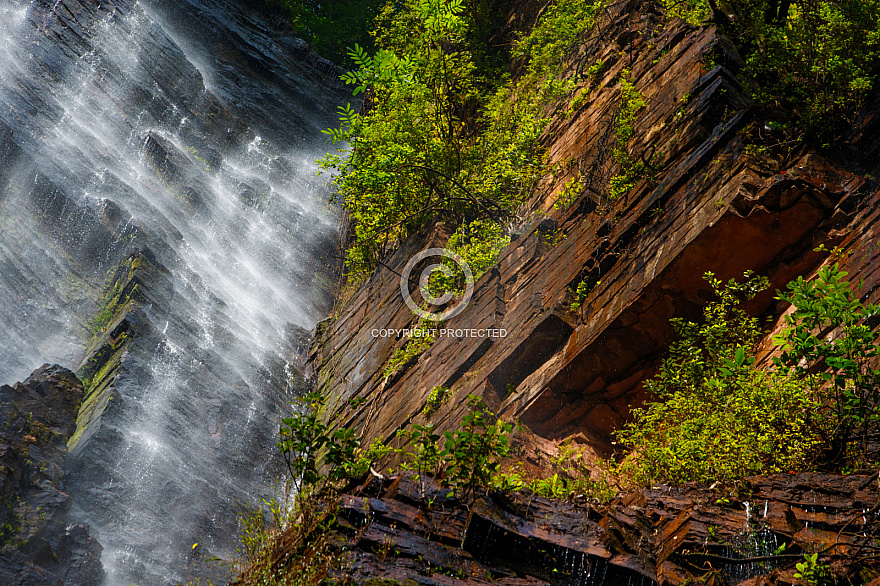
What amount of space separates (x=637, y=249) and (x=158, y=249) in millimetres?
13034

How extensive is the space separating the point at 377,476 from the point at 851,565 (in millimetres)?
3663

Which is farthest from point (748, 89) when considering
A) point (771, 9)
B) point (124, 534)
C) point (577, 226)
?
point (124, 534)

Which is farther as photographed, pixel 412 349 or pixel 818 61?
pixel 412 349

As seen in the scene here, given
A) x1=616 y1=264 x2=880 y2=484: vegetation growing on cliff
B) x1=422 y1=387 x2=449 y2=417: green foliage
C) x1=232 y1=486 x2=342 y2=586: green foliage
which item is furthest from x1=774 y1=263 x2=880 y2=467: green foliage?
x1=422 y1=387 x2=449 y2=417: green foliage

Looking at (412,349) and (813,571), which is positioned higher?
(412,349)

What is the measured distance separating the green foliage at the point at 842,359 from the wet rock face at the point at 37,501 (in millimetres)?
10339

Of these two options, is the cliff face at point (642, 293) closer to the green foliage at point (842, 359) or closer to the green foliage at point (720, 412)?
the green foliage at point (720, 412)

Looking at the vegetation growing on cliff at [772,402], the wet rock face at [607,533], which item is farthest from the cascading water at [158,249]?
the vegetation growing on cliff at [772,402]

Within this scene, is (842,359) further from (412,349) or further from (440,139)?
(440,139)

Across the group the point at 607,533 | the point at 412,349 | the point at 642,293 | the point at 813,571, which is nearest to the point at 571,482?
the point at 607,533

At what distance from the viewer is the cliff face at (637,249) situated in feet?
21.7

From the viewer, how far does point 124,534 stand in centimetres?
1041

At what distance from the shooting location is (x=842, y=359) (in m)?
4.62

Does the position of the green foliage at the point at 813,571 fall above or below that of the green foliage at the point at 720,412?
below
